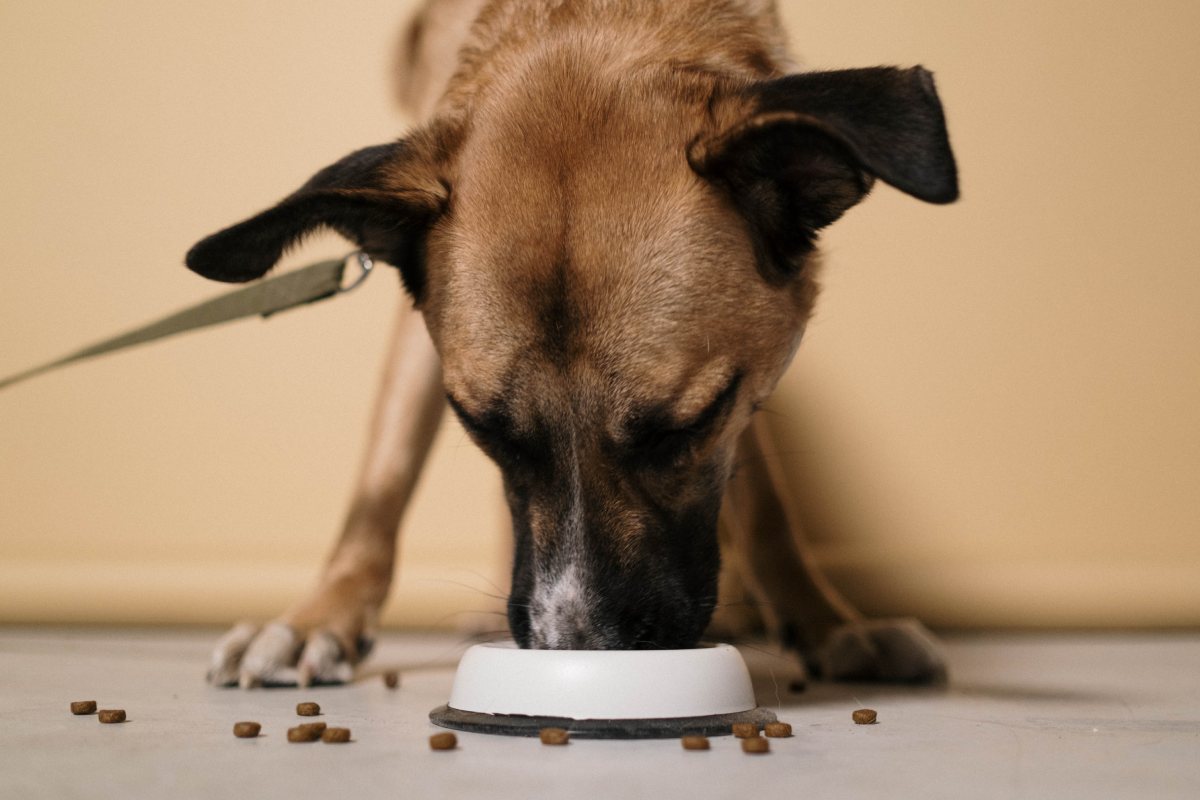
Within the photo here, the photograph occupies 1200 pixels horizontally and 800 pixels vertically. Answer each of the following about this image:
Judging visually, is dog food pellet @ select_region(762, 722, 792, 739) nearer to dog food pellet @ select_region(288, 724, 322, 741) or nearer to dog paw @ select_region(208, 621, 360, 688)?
dog food pellet @ select_region(288, 724, 322, 741)

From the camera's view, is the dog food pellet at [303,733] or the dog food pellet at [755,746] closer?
the dog food pellet at [755,746]

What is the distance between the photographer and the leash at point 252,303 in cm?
259

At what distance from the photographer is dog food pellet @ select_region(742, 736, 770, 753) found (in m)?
1.72

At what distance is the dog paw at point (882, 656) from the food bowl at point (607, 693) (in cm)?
95

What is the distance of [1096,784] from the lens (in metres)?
1.54

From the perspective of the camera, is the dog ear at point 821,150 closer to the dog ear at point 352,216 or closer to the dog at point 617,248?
the dog at point 617,248

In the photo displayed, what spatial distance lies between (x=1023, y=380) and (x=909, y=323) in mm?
447

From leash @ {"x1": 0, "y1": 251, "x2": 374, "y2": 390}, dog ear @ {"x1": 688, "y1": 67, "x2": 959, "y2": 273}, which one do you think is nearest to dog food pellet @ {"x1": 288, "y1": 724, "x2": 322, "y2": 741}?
leash @ {"x1": 0, "y1": 251, "x2": 374, "y2": 390}

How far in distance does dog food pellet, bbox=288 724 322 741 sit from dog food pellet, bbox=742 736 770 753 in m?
0.65

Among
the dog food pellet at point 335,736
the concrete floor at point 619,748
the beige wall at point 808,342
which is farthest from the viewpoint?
the beige wall at point 808,342

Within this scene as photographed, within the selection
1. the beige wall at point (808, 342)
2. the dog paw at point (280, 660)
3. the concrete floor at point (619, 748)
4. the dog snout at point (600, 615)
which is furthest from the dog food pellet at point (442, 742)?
the beige wall at point (808, 342)

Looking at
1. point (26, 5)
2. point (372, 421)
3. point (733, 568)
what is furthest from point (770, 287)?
point (26, 5)

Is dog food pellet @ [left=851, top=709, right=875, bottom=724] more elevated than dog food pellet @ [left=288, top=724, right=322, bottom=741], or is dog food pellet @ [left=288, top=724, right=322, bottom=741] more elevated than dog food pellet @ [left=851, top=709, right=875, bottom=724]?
dog food pellet @ [left=288, top=724, right=322, bottom=741]

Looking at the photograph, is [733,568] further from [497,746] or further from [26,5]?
[26,5]
